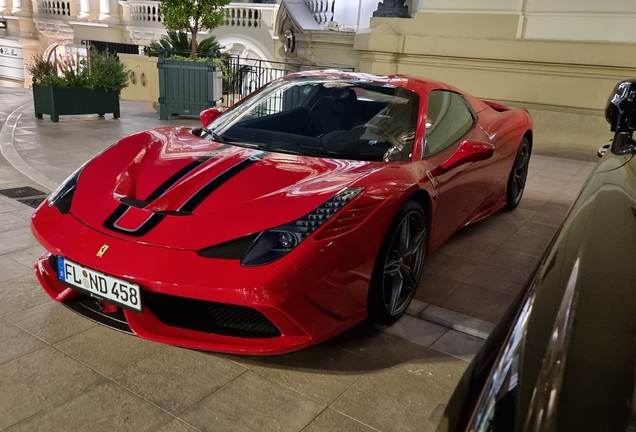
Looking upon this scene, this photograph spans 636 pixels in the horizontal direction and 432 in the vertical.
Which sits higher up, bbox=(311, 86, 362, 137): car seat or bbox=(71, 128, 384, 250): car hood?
bbox=(311, 86, 362, 137): car seat

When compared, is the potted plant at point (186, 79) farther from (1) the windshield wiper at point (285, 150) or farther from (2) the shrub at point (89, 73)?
(1) the windshield wiper at point (285, 150)

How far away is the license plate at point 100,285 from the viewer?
2.12 m

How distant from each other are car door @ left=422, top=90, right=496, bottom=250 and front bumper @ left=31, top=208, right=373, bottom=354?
0.98m

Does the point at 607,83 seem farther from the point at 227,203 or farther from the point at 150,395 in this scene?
the point at 150,395

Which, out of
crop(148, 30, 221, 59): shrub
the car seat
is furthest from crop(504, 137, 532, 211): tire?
crop(148, 30, 221, 59): shrub

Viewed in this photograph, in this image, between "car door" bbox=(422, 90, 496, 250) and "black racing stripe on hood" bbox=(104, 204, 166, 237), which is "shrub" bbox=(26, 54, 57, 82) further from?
"black racing stripe on hood" bbox=(104, 204, 166, 237)

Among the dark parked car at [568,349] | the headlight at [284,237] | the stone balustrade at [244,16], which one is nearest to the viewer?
the dark parked car at [568,349]

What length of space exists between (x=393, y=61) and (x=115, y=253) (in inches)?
330

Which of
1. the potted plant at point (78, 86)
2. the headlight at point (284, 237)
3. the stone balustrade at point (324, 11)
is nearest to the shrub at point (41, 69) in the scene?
the potted plant at point (78, 86)

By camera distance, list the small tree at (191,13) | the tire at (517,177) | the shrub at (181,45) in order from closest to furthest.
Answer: the tire at (517,177) < the small tree at (191,13) < the shrub at (181,45)

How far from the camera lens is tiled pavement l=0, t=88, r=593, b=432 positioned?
1985 mm

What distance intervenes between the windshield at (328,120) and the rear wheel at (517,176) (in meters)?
1.82

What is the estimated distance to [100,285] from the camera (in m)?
2.18

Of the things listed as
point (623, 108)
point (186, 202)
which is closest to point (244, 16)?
point (623, 108)
